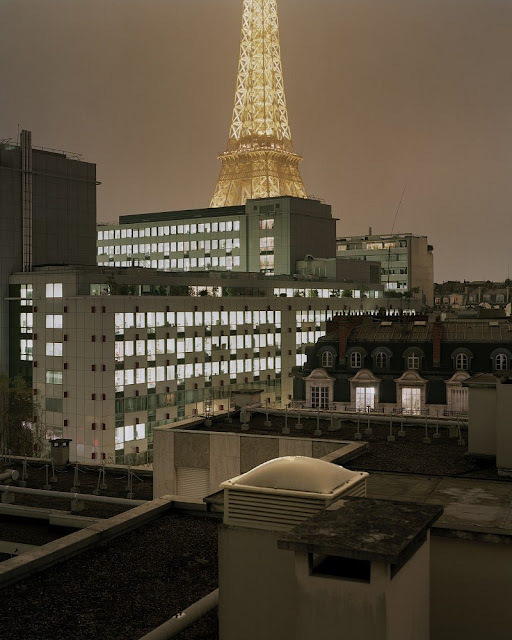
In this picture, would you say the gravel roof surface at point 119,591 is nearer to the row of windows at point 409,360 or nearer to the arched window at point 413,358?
the arched window at point 413,358

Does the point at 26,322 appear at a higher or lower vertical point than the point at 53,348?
higher

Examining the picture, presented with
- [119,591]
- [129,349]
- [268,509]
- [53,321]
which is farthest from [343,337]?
[268,509]

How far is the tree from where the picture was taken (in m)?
92.2

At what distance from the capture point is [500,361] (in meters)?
63.8

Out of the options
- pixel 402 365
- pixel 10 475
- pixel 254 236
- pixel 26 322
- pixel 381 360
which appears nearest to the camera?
pixel 10 475

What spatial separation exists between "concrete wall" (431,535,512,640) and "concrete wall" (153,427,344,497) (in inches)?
654

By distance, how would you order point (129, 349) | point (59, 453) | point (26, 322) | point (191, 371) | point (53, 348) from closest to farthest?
point (59, 453)
point (129, 349)
point (53, 348)
point (26, 322)
point (191, 371)

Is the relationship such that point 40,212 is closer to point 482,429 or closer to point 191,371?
point 191,371

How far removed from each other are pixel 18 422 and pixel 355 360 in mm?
47421

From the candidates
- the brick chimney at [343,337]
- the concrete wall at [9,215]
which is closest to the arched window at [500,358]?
the brick chimney at [343,337]

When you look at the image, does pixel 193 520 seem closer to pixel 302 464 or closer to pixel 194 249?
pixel 302 464

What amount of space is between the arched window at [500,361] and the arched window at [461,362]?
88.2 inches

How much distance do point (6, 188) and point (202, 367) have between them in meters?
38.5

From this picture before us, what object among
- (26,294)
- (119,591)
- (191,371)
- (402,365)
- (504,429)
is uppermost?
(26,294)
